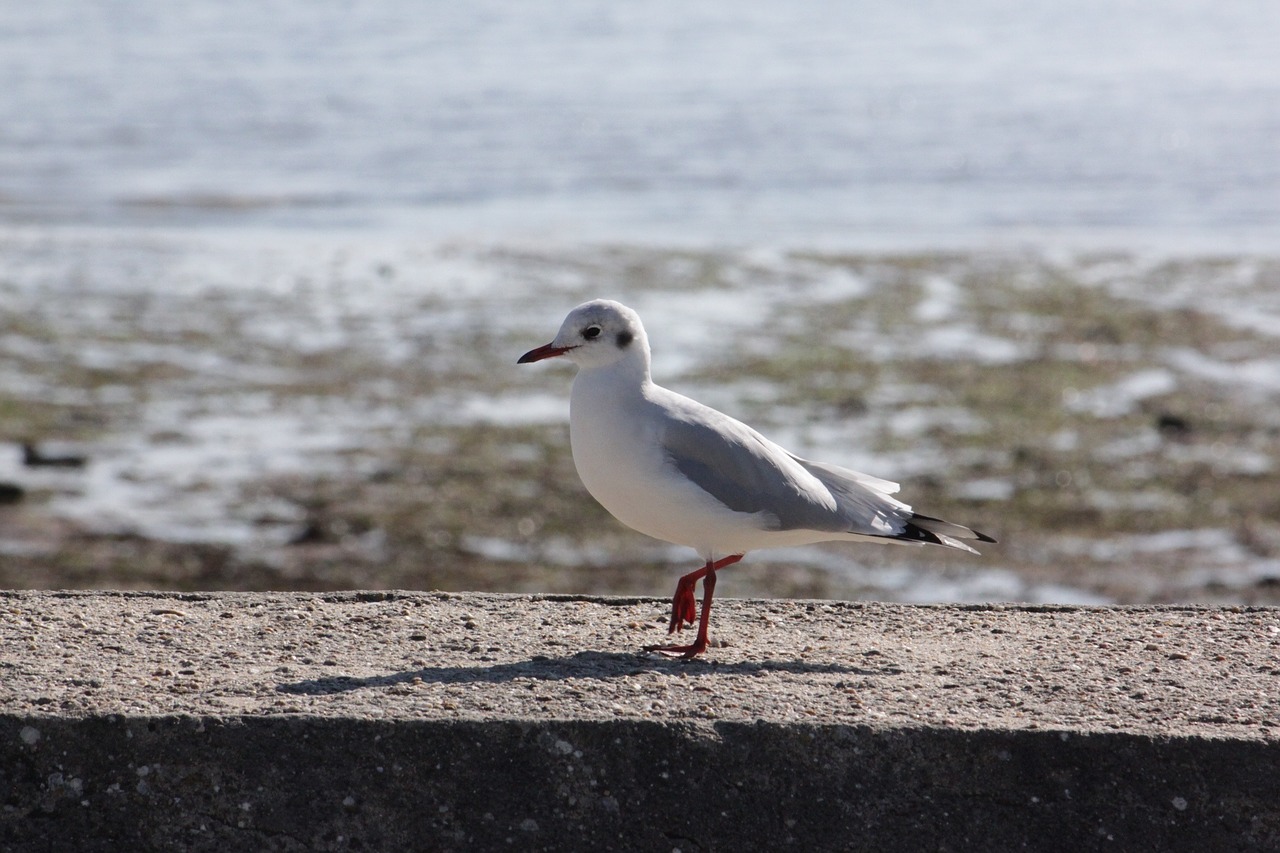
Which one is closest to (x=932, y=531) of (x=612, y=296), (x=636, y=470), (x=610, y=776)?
(x=636, y=470)

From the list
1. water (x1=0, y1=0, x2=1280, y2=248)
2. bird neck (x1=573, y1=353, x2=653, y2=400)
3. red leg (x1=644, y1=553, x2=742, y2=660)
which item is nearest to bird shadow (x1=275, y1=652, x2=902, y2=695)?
red leg (x1=644, y1=553, x2=742, y2=660)

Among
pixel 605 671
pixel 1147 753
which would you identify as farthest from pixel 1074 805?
pixel 605 671

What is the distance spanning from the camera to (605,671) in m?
3.53

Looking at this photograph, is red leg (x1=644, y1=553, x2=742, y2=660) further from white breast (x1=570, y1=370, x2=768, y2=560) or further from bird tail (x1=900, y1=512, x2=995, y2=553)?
bird tail (x1=900, y1=512, x2=995, y2=553)

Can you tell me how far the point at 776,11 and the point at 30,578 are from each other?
150 ft

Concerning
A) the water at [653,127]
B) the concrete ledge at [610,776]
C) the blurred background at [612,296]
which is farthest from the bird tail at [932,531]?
the water at [653,127]

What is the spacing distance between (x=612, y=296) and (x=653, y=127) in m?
12.9

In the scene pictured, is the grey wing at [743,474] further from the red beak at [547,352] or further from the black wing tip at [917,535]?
the red beak at [547,352]

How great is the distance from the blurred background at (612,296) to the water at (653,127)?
0.44 feet

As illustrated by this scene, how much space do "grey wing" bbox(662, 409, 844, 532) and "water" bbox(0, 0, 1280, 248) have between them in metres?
12.9

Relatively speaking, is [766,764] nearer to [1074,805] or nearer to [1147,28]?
[1074,805]

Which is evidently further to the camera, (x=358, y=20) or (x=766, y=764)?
(x=358, y=20)

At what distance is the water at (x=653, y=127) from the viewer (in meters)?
18.5

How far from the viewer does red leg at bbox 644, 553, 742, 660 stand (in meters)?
3.68
